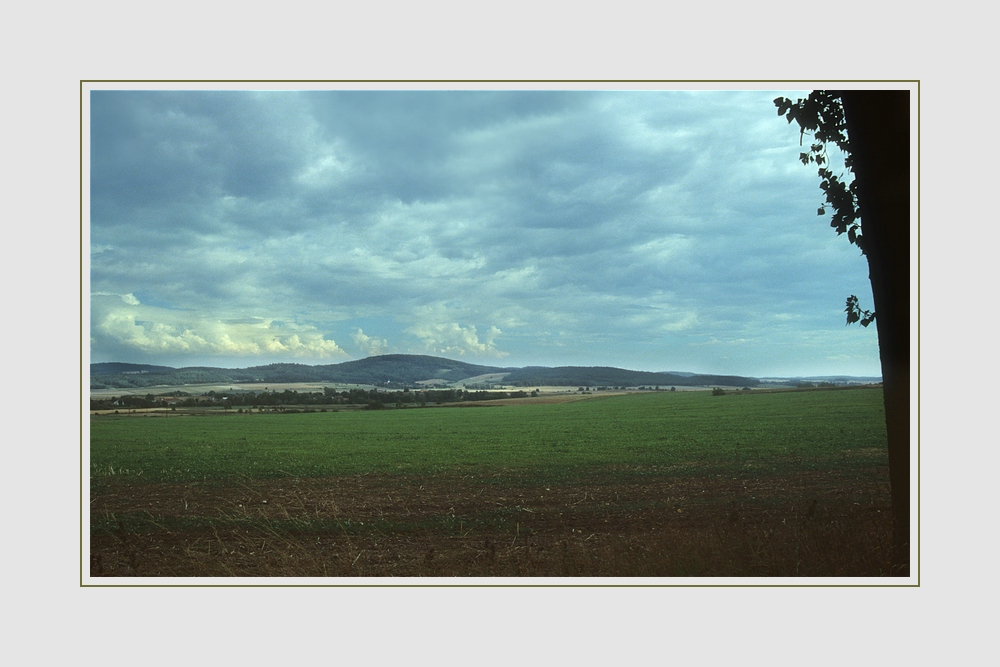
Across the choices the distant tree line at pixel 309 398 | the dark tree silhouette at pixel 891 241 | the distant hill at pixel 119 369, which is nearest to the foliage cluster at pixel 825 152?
the dark tree silhouette at pixel 891 241

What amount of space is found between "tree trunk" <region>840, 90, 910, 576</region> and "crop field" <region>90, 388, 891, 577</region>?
776 millimetres

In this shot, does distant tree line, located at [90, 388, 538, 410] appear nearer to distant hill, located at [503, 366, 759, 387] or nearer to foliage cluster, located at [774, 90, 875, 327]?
distant hill, located at [503, 366, 759, 387]

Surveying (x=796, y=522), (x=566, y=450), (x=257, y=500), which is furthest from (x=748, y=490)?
(x=257, y=500)

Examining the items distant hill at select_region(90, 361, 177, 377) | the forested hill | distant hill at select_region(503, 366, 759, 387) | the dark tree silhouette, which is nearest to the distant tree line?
the forested hill

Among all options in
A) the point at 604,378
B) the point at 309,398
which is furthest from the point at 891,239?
the point at 309,398

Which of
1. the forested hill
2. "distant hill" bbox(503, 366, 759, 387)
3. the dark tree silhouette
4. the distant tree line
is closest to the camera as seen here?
the dark tree silhouette

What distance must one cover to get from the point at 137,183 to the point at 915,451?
24.8ft

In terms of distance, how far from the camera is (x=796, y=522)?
4.91 metres

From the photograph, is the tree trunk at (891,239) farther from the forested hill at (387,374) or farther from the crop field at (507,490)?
the forested hill at (387,374)

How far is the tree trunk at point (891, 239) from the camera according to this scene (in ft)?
14.4

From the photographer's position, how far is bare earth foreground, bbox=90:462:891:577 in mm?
4586

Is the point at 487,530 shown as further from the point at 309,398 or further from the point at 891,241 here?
the point at 891,241

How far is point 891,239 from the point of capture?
14.5 feet

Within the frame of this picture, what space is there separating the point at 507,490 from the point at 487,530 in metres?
0.60
